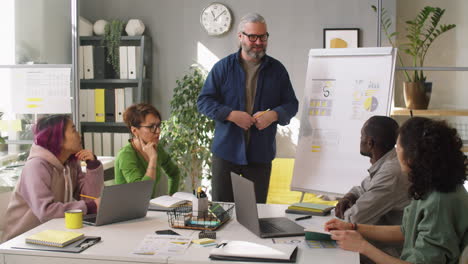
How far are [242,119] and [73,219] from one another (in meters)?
1.20

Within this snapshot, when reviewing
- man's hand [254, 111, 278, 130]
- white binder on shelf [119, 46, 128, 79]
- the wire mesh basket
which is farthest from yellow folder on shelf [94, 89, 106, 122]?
the wire mesh basket

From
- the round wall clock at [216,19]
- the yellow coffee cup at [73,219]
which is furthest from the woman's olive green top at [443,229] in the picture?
the round wall clock at [216,19]

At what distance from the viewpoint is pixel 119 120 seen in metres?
5.27

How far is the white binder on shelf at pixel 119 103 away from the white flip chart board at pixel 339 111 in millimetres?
2333

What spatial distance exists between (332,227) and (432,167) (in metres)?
0.48

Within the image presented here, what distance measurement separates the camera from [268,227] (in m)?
2.14

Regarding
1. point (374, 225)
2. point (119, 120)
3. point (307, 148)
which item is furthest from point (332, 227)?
point (119, 120)

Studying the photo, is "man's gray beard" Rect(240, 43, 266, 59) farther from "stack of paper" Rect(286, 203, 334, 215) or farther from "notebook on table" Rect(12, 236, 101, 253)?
"notebook on table" Rect(12, 236, 101, 253)

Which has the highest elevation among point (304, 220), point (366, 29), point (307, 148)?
point (366, 29)

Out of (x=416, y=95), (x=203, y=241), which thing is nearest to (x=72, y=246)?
(x=203, y=241)

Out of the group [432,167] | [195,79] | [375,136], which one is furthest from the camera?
[195,79]

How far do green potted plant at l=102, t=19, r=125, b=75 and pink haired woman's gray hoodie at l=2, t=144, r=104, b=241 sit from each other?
2823 mm

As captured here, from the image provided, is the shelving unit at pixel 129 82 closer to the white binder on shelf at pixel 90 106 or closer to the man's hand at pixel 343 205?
the white binder on shelf at pixel 90 106

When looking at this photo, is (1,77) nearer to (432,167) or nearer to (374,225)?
(374,225)
